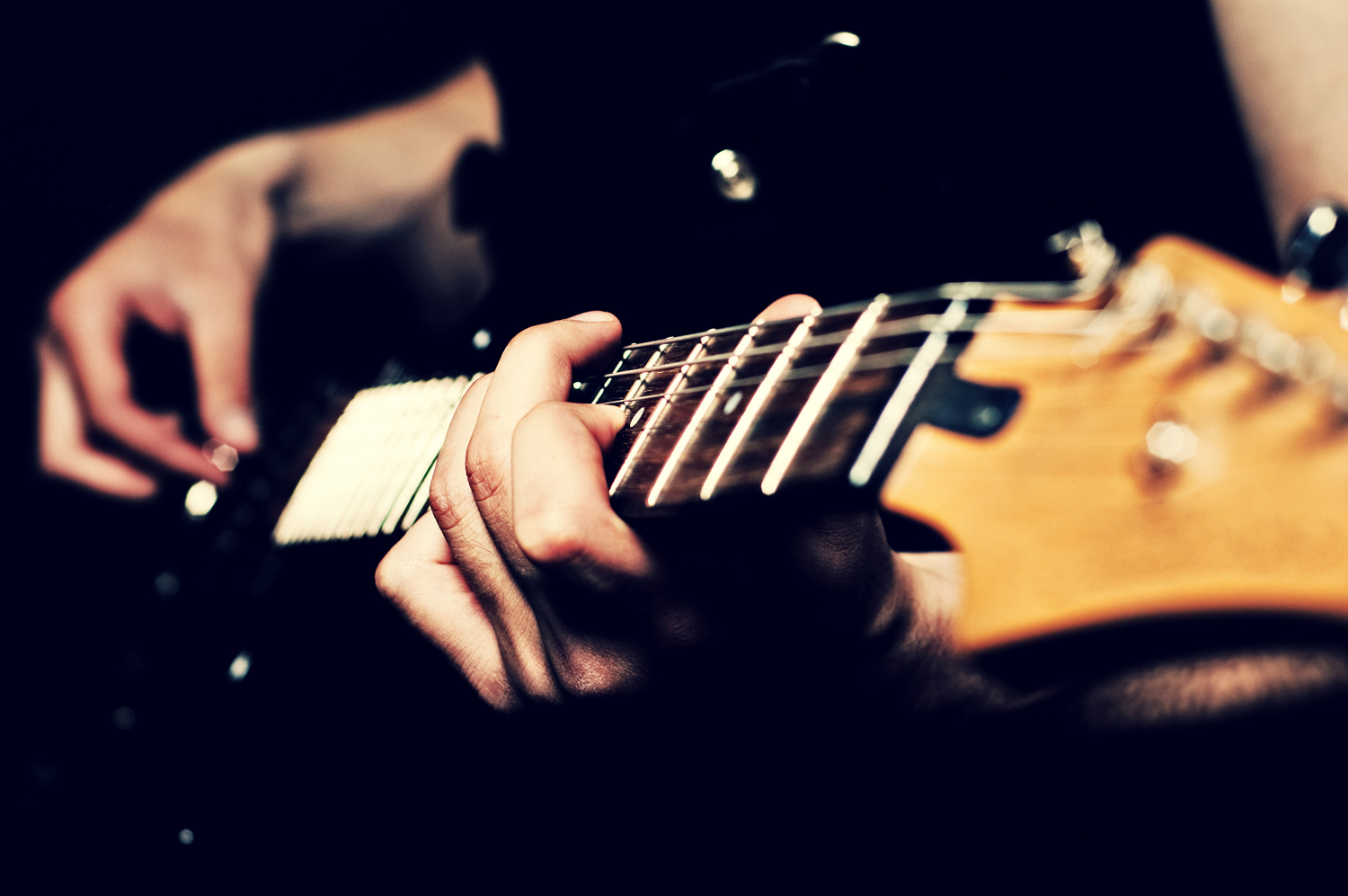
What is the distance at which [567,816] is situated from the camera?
2.97 feet

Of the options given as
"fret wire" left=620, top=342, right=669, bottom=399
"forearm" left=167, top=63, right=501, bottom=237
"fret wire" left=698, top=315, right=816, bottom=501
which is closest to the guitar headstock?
"fret wire" left=698, top=315, right=816, bottom=501

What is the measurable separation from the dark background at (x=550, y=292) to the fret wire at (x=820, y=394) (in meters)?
0.38

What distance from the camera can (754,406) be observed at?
0.49m

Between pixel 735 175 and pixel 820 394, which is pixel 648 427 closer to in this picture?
pixel 820 394

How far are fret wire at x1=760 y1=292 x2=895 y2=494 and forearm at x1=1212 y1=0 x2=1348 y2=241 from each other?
0.73 meters

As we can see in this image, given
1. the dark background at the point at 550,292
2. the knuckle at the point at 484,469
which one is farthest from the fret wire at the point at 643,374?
the dark background at the point at 550,292

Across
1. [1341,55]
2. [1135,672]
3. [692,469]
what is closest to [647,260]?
[692,469]

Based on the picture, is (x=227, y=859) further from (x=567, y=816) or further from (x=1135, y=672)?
(x=1135, y=672)

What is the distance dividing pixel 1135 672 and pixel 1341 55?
0.74 meters

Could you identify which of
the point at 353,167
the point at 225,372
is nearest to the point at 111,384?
the point at 225,372

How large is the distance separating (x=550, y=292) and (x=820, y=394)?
2.32 feet

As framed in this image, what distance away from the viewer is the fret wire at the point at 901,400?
1.28 feet

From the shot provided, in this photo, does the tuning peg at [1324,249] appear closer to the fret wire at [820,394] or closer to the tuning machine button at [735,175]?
the fret wire at [820,394]

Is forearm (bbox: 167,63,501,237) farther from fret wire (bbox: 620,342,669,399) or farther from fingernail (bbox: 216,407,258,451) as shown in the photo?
fret wire (bbox: 620,342,669,399)
